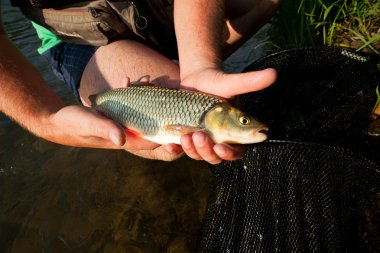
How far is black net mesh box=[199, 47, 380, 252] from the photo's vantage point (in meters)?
2.24

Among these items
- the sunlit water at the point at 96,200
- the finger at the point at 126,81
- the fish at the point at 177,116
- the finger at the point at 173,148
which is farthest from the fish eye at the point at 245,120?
the finger at the point at 126,81

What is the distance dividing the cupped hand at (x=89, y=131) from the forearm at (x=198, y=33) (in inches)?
24.8

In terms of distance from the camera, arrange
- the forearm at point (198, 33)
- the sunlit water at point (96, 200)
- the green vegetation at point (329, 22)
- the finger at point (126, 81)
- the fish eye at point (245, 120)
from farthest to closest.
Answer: the green vegetation at point (329, 22)
the sunlit water at point (96, 200)
the finger at point (126, 81)
the forearm at point (198, 33)
the fish eye at point (245, 120)

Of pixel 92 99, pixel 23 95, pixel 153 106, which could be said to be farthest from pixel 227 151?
pixel 23 95

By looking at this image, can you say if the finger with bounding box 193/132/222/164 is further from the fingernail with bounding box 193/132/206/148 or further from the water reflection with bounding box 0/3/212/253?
the water reflection with bounding box 0/3/212/253

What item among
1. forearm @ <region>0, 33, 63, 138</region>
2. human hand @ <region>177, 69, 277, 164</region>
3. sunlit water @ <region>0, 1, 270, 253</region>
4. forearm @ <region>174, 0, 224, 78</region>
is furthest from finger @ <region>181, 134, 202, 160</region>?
forearm @ <region>0, 33, 63, 138</region>

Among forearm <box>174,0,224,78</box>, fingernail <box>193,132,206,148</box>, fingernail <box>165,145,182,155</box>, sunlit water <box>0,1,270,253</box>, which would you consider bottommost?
sunlit water <box>0,1,270,253</box>

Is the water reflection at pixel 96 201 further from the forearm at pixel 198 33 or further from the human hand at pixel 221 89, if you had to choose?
the forearm at pixel 198 33

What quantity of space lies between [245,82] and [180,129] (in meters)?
0.52

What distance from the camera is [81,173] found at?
3809mm

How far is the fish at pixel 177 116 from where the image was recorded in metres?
2.07

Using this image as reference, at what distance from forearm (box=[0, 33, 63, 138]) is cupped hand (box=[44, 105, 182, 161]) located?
0.11 meters

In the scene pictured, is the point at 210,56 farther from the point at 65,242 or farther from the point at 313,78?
the point at 65,242

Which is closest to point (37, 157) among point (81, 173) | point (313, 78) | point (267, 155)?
point (81, 173)
